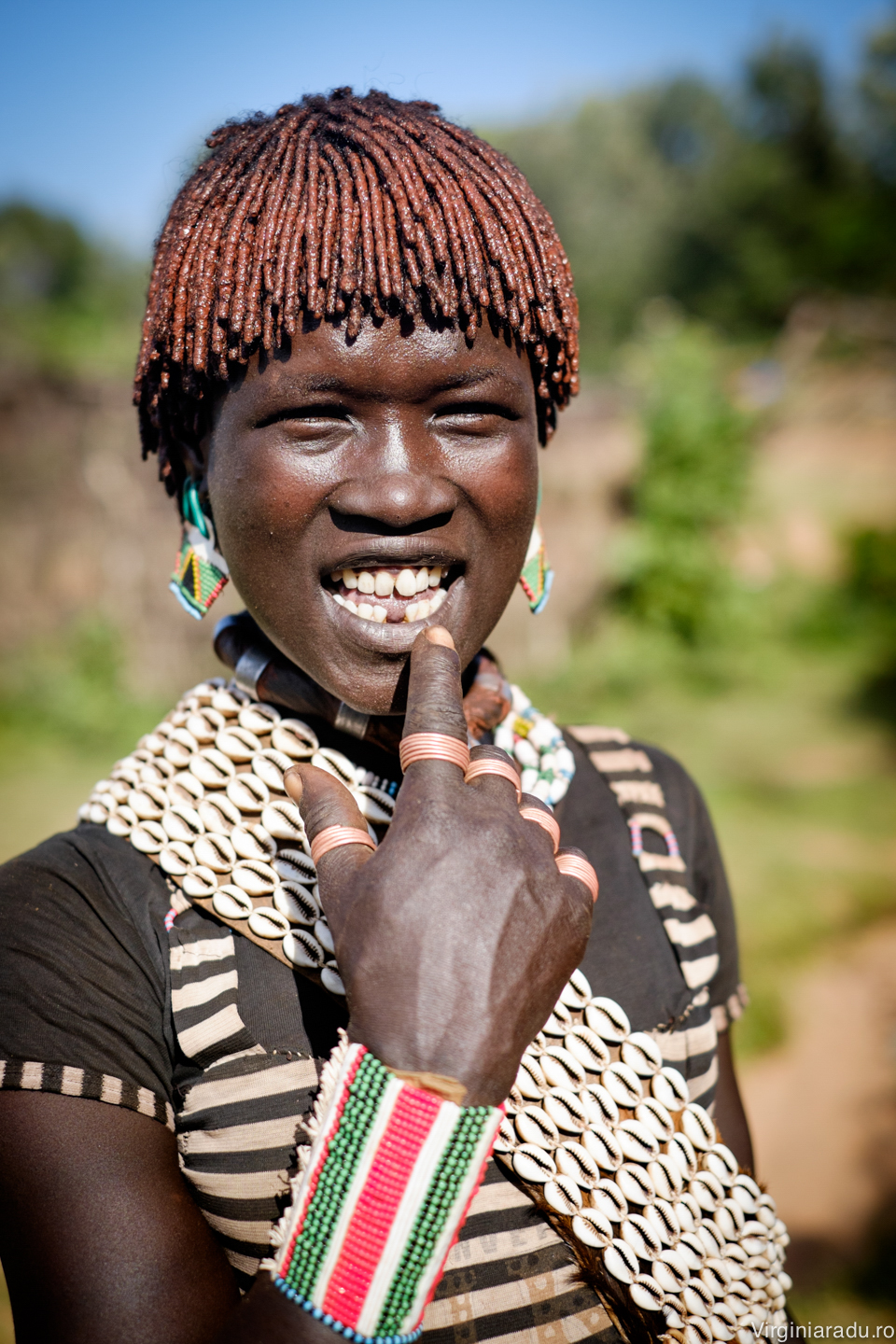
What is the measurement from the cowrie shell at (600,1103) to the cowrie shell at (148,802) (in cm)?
77

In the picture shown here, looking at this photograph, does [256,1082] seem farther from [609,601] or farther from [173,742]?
[609,601]

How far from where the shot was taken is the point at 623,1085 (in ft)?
4.72

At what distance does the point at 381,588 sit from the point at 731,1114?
117 cm

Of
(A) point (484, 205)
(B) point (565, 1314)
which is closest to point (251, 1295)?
(B) point (565, 1314)

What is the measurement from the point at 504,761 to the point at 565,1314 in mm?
798

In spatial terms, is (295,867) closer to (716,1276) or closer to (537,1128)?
(537,1128)

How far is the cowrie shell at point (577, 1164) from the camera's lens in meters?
1.35

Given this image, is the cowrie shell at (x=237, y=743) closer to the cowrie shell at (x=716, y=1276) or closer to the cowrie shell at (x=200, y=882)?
the cowrie shell at (x=200, y=882)

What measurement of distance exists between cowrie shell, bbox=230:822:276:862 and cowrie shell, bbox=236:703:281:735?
175mm

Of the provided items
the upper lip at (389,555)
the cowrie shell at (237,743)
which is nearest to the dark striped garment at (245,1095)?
the cowrie shell at (237,743)

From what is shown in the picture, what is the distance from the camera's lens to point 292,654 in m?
1.46

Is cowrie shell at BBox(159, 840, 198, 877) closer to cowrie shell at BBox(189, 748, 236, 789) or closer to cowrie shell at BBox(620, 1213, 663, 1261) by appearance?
cowrie shell at BBox(189, 748, 236, 789)

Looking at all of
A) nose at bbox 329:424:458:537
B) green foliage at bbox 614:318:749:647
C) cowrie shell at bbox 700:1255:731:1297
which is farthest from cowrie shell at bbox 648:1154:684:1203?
green foliage at bbox 614:318:749:647

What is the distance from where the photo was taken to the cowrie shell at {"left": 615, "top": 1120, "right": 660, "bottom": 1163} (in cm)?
140
